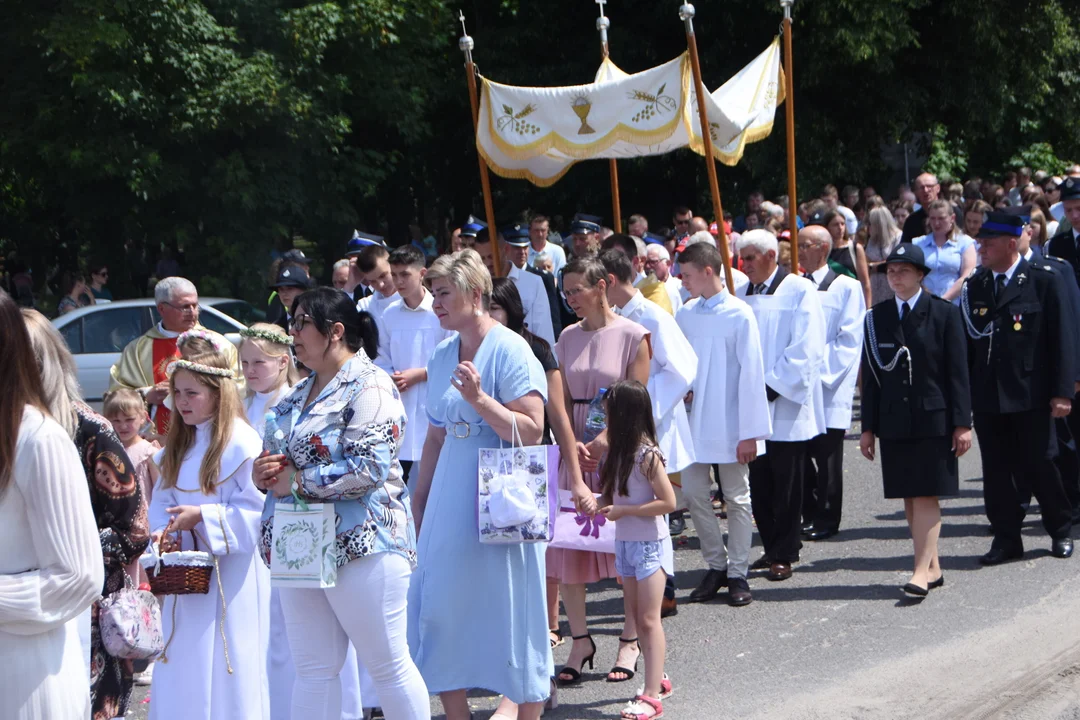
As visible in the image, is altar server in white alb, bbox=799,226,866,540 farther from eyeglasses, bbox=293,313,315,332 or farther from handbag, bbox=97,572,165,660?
handbag, bbox=97,572,165,660

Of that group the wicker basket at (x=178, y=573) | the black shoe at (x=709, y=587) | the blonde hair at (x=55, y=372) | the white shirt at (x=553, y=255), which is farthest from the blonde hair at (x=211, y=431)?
the white shirt at (x=553, y=255)

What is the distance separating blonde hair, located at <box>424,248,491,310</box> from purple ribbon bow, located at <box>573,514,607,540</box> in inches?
52.5

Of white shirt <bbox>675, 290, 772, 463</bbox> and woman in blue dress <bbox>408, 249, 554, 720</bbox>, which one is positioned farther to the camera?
white shirt <bbox>675, 290, 772, 463</bbox>

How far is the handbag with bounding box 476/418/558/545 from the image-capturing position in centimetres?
488

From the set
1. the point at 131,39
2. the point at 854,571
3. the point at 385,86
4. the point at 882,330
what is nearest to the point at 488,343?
the point at 882,330

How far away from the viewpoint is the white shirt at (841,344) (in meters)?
8.74

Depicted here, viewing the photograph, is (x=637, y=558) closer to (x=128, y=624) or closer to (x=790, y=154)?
(x=128, y=624)

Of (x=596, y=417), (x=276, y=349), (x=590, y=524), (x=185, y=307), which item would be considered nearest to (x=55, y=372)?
(x=276, y=349)

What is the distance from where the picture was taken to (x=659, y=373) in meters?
6.77

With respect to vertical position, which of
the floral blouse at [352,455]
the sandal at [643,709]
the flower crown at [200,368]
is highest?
the flower crown at [200,368]

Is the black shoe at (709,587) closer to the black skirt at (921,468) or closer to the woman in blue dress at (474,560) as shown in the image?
the black skirt at (921,468)

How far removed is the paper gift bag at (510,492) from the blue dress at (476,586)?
139 mm

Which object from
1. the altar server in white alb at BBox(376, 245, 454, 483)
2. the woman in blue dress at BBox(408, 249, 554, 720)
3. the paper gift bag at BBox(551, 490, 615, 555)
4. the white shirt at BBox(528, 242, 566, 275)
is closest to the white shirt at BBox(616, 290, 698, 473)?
the paper gift bag at BBox(551, 490, 615, 555)

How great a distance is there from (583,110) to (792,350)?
2281 mm
